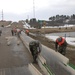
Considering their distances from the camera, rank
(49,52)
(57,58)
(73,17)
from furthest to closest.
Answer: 1. (73,17)
2. (49,52)
3. (57,58)

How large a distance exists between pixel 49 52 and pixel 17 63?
5237 millimetres

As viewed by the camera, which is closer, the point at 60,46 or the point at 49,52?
the point at 60,46

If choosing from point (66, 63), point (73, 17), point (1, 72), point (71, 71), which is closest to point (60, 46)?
point (66, 63)

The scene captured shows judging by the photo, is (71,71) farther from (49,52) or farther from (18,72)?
(49,52)

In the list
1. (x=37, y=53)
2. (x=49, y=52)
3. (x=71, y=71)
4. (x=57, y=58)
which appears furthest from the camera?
(x=49, y=52)

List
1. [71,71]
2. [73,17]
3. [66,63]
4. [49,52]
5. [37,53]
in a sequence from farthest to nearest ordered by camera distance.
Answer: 1. [73,17]
2. [49,52]
3. [37,53]
4. [66,63]
5. [71,71]

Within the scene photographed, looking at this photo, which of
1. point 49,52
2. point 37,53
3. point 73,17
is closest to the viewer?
point 37,53

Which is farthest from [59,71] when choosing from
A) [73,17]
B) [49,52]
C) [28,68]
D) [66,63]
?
[73,17]

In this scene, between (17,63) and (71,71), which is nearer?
(71,71)

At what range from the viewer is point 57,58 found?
19031mm

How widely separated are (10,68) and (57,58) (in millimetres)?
4235

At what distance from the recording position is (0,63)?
59.5 ft

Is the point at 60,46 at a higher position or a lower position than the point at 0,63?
higher

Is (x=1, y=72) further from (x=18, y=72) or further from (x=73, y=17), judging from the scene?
(x=73, y=17)
